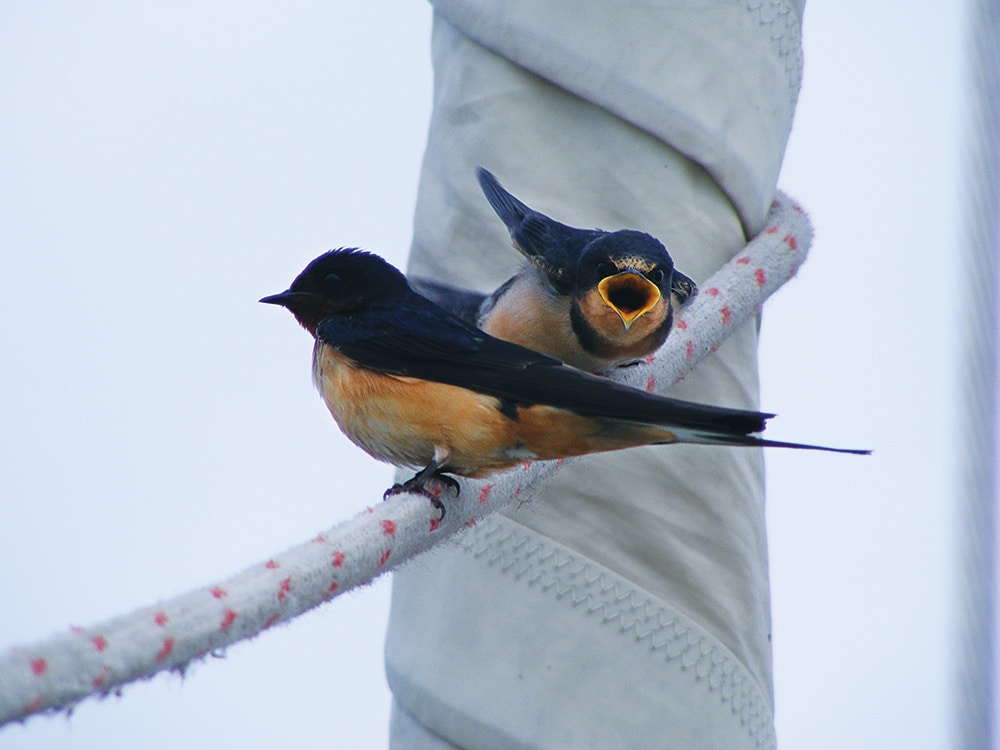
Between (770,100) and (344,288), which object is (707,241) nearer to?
(770,100)

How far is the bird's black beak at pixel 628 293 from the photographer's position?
1.43 metres

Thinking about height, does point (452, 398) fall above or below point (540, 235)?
below

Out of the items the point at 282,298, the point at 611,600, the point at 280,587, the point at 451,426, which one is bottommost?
the point at 611,600

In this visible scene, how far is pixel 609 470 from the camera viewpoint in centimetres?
162

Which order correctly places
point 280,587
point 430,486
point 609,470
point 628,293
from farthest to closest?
1. point 609,470
2. point 628,293
3. point 430,486
4. point 280,587

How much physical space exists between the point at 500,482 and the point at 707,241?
1.97ft

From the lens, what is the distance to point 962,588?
157cm

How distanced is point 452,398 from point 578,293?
0.35m

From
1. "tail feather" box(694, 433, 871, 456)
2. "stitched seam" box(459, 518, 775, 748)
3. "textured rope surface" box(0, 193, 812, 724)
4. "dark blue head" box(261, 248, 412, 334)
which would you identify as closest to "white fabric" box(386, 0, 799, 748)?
"stitched seam" box(459, 518, 775, 748)

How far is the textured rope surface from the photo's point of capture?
622mm

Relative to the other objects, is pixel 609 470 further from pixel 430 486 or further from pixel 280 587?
pixel 280 587

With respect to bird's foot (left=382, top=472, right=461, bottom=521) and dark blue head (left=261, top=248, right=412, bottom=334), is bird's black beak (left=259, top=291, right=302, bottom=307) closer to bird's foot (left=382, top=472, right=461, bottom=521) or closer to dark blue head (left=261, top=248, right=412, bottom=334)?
dark blue head (left=261, top=248, right=412, bottom=334)

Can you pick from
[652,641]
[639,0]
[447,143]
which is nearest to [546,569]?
[652,641]

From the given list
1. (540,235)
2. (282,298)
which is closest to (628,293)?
(540,235)
